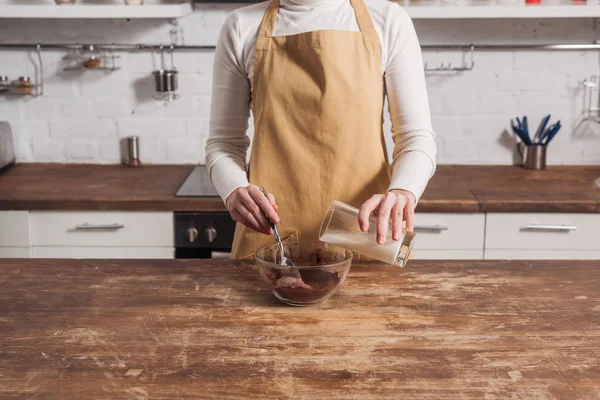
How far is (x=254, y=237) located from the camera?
6.09 feet

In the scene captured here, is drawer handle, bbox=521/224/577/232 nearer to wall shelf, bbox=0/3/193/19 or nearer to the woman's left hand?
the woman's left hand

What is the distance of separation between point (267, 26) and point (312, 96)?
0.21 m

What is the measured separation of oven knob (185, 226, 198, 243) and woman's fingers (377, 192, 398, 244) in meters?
1.34

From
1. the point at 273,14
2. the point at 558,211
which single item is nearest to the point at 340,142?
the point at 273,14

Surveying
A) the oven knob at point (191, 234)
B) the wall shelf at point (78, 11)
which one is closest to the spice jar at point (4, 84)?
the wall shelf at point (78, 11)

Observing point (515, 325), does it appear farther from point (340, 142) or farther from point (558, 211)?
point (558, 211)

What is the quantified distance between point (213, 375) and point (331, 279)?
334mm

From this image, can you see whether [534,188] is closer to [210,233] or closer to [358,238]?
[210,233]

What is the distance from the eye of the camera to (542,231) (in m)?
2.67

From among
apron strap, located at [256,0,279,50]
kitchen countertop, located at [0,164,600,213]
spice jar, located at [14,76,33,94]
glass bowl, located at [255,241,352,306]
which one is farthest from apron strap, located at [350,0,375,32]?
spice jar, located at [14,76,33,94]

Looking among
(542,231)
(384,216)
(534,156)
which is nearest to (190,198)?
(542,231)

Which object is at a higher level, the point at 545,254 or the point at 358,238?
the point at 358,238

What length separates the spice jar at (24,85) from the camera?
316 centimetres

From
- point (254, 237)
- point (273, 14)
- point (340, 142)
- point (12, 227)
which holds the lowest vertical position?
point (12, 227)
